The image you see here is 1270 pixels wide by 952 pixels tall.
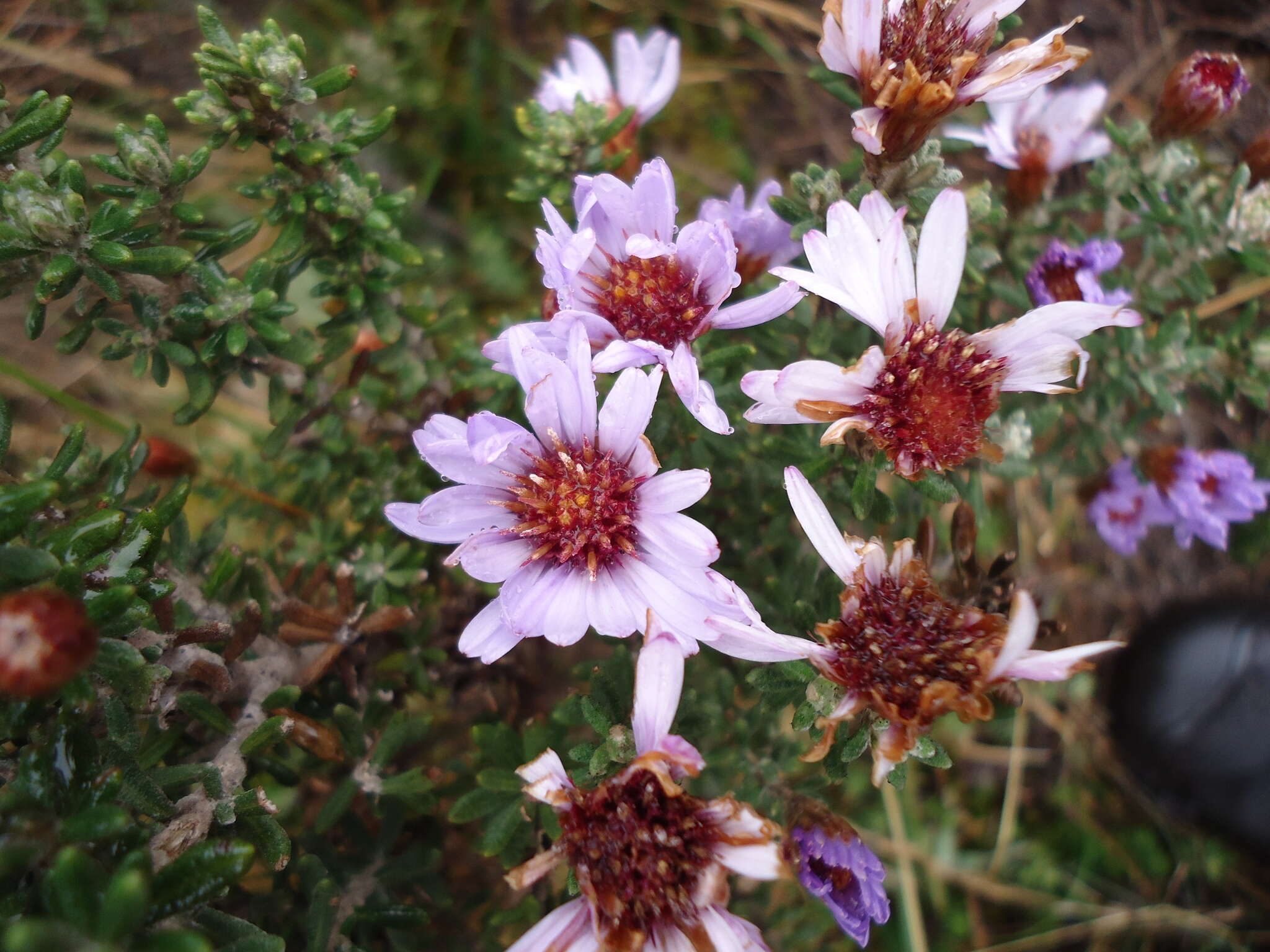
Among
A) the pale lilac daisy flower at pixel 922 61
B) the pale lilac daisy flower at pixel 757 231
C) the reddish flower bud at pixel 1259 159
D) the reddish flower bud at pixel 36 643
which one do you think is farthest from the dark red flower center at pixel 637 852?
the reddish flower bud at pixel 1259 159

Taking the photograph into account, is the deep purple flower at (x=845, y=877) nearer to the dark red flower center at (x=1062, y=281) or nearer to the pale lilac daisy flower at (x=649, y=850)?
the pale lilac daisy flower at (x=649, y=850)

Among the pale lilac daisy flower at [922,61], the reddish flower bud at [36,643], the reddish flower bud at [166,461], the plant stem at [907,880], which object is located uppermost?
the pale lilac daisy flower at [922,61]

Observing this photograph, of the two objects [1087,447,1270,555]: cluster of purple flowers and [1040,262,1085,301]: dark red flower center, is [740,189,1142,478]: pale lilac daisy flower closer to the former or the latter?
[1040,262,1085,301]: dark red flower center

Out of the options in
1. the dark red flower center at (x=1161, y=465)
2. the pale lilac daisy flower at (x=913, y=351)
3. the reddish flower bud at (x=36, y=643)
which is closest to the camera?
A: the reddish flower bud at (x=36, y=643)

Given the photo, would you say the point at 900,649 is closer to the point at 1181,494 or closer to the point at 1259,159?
the point at 1181,494

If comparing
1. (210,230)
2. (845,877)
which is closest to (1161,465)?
(845,877)

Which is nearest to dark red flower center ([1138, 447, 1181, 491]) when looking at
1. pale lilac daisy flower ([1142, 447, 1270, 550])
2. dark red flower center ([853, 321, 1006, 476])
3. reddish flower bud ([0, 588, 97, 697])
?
pale lilac daisy flower ([1142, 447, 1270, 550])
